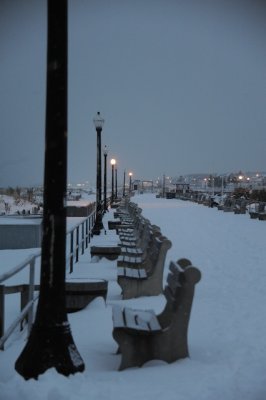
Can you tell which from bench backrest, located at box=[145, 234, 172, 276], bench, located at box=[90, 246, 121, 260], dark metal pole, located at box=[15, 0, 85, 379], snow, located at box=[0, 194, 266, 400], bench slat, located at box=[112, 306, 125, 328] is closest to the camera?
snow, located at box=[0, 194, 266, 400]

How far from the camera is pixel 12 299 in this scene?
9.55m

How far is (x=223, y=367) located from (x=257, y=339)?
1135mm

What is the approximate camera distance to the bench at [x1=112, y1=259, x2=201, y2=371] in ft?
18.1

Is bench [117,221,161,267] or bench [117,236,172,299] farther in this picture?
bench [117,221,161,267]

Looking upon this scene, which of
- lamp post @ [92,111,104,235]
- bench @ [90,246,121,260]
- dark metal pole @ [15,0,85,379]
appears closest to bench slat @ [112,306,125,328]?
dark metal pole @ [15,0,85,379]

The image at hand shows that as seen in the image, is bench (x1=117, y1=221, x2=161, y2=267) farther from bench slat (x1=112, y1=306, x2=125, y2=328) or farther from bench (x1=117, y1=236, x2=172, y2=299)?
bench slat (x1=112, y1=306, x2=125, y2=328)

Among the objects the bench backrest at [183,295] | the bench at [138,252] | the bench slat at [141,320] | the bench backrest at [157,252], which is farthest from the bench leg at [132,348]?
the bench at [138,252]

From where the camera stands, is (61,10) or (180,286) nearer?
(61,10)

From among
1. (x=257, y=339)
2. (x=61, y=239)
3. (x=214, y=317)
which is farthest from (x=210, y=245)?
(x=61, y=239)

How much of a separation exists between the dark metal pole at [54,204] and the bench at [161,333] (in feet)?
1.70

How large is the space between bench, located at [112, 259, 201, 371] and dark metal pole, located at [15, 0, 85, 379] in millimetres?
518

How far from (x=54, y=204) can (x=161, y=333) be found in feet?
5.20

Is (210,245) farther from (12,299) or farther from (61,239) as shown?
(61,239)

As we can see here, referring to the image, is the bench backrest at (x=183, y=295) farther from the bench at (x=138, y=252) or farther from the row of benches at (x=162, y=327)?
the bench at (x=138, y=252)
